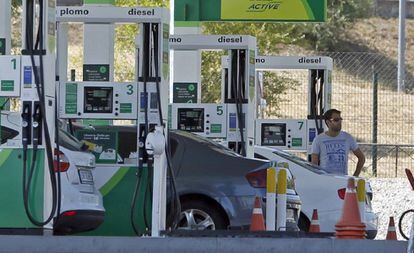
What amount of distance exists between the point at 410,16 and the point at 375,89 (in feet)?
92.7

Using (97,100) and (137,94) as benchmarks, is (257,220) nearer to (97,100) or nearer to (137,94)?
(137,94)

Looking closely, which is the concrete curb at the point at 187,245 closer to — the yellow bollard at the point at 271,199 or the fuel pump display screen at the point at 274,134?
the yellow bollard at the point at 271,199

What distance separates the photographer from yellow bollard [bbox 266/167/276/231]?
13.5 meters

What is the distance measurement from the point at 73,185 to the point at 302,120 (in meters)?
8.73

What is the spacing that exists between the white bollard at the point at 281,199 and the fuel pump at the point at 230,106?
4.13 meters

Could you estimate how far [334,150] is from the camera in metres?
17.6

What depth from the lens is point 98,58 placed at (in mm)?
18016

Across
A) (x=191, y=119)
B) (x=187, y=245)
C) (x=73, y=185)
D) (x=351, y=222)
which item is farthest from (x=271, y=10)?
(x=187, y=245)

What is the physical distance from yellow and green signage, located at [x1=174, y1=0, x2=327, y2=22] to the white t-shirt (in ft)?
15.1

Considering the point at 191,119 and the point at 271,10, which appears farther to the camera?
the point at 271,10

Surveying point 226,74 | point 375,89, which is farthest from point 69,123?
point 375,89

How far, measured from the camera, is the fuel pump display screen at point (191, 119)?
1902cm

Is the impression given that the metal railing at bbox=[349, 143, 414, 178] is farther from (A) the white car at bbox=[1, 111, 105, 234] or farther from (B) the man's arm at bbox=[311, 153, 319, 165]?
(A) the white car at bbox=[1, 111, 105, 234]

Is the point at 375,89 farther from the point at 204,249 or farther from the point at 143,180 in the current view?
the point at 204,249
